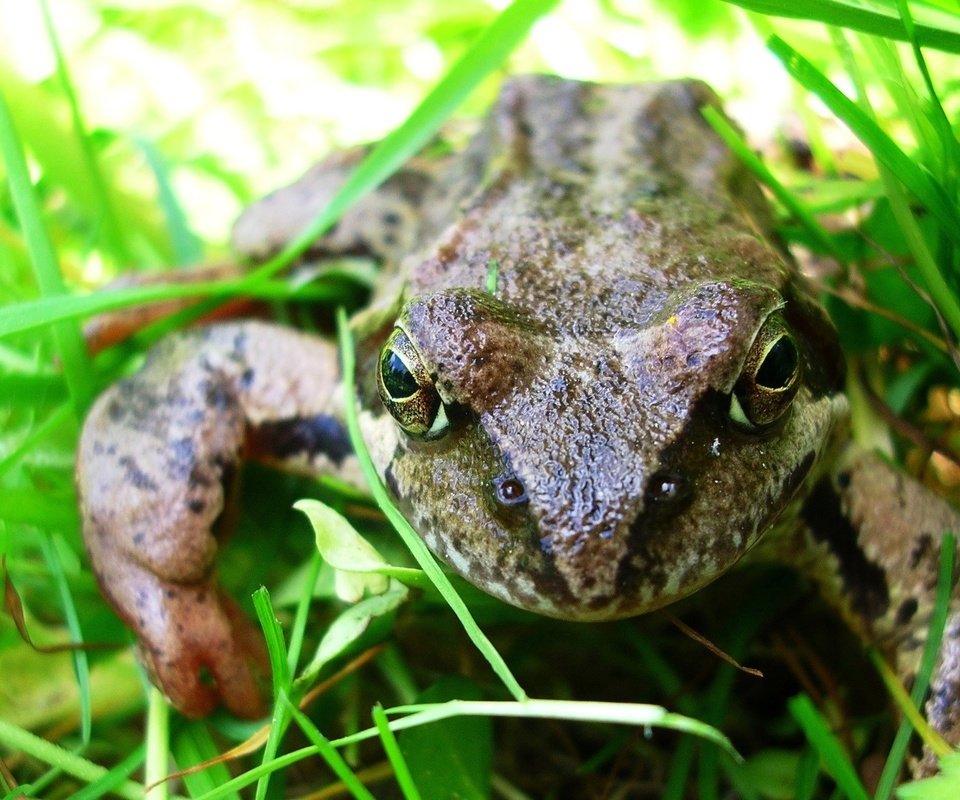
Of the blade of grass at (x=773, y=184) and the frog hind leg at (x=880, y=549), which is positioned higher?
the blade of grass at (x=773, y=184)

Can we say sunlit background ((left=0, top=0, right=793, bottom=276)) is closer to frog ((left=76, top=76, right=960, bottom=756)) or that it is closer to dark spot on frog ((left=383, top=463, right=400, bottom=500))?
frog ((left=76, top=76, right=960, bottom=756))

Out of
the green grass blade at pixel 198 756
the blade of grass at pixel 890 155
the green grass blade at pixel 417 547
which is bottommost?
the green grass blade at pixel 198 756

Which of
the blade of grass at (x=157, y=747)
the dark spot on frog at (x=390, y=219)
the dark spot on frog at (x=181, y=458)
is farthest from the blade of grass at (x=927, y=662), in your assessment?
the dark spot on frog at (x=390, y=219)

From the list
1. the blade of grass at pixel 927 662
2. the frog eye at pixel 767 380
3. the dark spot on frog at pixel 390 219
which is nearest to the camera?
the frog eye at pixel 767 380

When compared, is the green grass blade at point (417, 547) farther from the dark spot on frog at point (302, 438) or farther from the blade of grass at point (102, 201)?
the blade of grass at point (102, 201)

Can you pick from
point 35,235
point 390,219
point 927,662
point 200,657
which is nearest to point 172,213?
point 390,219

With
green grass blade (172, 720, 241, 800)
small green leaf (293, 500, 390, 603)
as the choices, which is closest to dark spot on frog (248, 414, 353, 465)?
small green leaf (293, 500, 390, 603)
